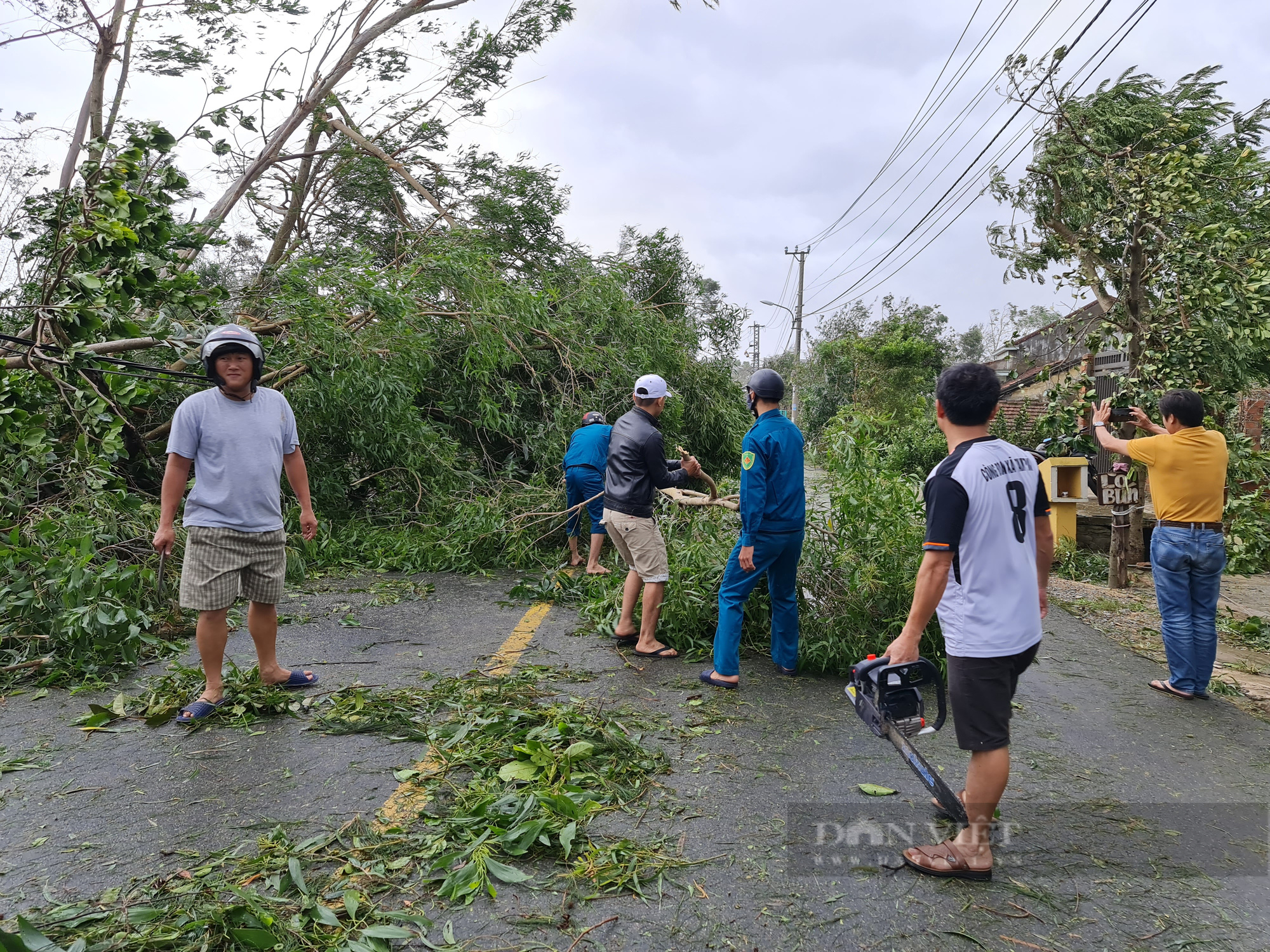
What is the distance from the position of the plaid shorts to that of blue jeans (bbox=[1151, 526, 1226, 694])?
211 inches

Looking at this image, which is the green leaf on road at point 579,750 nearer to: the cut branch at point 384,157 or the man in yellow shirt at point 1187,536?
the man in yellow shirt at point 1187,536

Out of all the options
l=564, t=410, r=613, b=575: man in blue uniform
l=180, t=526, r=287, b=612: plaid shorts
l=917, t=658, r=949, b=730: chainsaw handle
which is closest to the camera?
l=917, t=658, r=949, b=730: chainsaw handle

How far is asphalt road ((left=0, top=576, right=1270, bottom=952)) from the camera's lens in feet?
8.91

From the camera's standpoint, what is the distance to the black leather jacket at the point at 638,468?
582cm

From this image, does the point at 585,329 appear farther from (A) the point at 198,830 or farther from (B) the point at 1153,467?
(A) the point at 198,830

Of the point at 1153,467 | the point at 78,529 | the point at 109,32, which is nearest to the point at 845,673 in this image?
the point at 1153,467

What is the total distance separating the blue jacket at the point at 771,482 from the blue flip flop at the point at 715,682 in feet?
2.84

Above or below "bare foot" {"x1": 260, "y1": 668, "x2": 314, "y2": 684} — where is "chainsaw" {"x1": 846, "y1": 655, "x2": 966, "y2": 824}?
above

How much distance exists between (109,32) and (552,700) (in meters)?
13.1

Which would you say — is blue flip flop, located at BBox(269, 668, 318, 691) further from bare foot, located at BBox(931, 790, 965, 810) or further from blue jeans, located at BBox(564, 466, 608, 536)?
blue jeans, located at BBox(564, 466, 608, 536)

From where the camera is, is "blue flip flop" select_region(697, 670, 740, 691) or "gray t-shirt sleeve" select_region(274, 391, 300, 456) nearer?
"gray t-shirt sleeve" select_region(274, 391, 300, 456)

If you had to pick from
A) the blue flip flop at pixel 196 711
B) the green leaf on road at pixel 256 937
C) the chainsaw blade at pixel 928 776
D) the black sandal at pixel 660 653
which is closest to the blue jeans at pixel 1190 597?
the chainsaw blade at pixel 928 776

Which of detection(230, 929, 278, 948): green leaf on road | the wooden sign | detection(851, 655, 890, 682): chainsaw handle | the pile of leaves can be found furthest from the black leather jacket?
the wooden sign

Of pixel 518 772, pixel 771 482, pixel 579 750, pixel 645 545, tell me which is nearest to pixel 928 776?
pixel 579 750
